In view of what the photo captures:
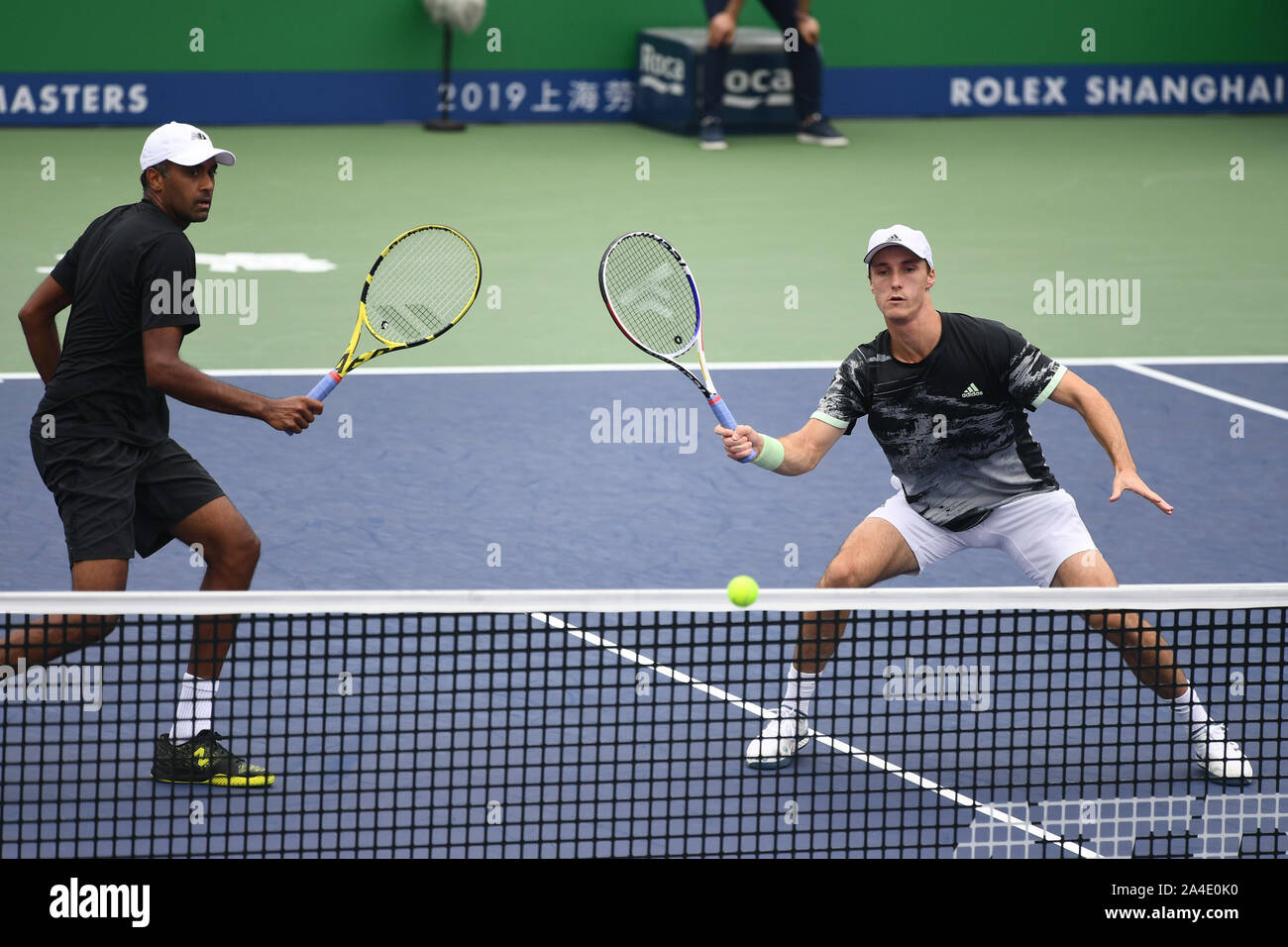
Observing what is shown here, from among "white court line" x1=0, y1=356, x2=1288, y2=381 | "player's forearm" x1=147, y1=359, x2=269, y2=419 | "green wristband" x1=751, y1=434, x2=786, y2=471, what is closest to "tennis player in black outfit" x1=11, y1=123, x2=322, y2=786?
"player's forearm" x1=147, y1=359, x2=269, y2=419

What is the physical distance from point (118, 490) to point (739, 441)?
5.96 ft

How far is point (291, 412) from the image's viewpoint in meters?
5.39

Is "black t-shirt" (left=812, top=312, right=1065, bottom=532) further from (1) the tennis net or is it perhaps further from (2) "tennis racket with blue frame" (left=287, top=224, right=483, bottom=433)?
(2) "tennis racket with blue frame" (left=287, top=224, right=483, bottom=433)

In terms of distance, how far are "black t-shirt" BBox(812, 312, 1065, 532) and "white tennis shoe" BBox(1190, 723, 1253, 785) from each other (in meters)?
0.91

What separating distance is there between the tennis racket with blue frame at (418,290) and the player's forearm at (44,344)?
0.87 m

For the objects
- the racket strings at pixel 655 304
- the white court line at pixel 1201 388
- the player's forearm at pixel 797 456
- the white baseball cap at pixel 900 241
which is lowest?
the player's forearm at pixel 797 456

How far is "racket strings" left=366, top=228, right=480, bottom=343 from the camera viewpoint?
6.82 meters

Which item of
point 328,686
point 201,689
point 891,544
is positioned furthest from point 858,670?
point 201,689

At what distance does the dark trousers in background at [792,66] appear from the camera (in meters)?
16.1

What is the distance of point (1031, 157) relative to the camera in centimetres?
1625

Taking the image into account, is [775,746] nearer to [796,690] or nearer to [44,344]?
[796,690]

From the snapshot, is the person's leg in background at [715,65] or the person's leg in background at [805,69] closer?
the person's leg in background at [715,65]

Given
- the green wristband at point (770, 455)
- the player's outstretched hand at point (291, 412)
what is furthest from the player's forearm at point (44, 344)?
the green wristband at point (770, 455)

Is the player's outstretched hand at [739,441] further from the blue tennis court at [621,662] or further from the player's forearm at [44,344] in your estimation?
the player's forearm at [44,344]
